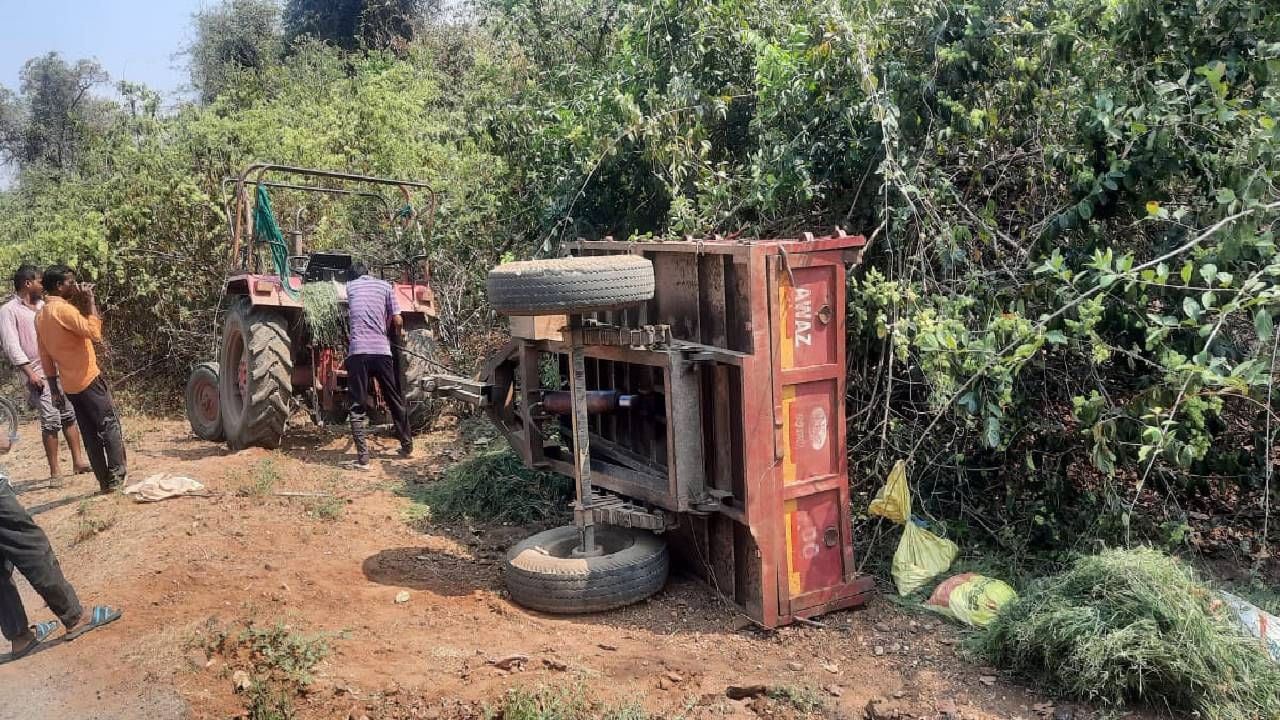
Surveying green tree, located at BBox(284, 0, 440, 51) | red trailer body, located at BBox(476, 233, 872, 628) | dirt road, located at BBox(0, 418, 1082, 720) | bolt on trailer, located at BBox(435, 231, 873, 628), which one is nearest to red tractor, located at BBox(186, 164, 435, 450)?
dirt road, located at BBox(0, 418, 1082, 720)

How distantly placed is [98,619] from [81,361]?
2.86 meters

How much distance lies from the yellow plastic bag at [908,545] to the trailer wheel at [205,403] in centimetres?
703

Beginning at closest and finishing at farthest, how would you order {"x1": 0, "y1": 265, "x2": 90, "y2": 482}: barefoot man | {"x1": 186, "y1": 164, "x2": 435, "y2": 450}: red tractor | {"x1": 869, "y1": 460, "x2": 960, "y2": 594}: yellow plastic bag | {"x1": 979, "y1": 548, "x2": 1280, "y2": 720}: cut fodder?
{"x1": 979, "y1": 548, "x2": 1280, "y2": 720}: cut fodder → {"x1": 869, "y1": 460, "x2": 960, "y2": 594}: yellow plastic bag → {"x1": 0, "y1": 265, "x2": 90, "y2": 482}: barefoot man → {"x1": 186, "y1": 164, "x2": 435, "y2": 450}: red tractor

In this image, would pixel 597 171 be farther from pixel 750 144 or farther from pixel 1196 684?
pixel 1196 684

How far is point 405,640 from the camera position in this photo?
4.74m

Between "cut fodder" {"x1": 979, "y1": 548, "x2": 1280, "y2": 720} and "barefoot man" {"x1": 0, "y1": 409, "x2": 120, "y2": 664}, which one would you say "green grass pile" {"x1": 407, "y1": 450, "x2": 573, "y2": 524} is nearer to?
"barefoot man" {"x1": 0, "y1": 409, "x2": 120, "y2": 664}

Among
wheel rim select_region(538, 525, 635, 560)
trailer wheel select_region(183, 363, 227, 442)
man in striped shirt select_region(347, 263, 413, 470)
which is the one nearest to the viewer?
wheel rim select_region(538, 525, 635, 560)

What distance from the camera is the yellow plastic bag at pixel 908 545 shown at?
16.6 feet

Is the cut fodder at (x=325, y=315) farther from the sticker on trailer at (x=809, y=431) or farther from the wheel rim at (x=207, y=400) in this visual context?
the sticker on trailer at (x=809, y=431)

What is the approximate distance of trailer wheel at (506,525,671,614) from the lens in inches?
195

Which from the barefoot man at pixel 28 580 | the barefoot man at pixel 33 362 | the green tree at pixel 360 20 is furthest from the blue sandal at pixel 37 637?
the green tree at pixel 360 20

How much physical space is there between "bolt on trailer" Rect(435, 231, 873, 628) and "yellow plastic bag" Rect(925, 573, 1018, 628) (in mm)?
361

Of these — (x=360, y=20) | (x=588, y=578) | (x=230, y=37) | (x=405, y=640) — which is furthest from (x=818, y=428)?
(x=230, y=37)

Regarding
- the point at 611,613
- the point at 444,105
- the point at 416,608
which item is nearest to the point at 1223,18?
the point at 611,613
